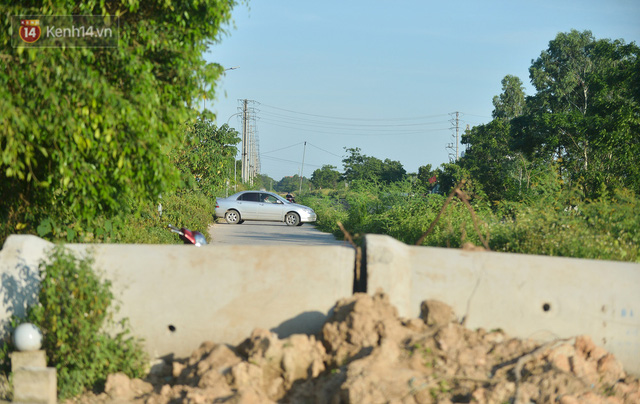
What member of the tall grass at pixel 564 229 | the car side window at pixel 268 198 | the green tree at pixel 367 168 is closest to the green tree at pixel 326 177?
the green tree at pixel 367 168

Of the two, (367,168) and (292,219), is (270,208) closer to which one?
(292,219)

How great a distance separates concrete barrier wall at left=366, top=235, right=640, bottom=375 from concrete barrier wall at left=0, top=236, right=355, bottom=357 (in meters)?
0.46

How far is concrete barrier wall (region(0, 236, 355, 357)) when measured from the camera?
575 cm

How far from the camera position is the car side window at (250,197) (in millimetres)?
32156

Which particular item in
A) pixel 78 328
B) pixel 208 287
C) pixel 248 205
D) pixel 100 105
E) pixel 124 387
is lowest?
pixel 124 387

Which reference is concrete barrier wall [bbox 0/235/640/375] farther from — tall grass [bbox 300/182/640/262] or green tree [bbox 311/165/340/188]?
green tree [bbox 311/165/340/188]

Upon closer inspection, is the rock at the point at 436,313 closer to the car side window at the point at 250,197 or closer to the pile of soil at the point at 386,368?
the pile of soil at the point at 386,368

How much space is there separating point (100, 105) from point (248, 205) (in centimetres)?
2553

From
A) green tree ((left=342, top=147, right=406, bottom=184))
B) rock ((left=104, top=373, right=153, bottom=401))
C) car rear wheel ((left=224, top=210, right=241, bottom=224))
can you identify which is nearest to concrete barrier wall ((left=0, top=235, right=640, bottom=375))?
rock ((left=104, top=373, right=153, bottom=401))

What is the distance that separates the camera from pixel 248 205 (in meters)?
31.9

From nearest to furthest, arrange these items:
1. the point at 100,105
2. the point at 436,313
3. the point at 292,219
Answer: the point at 436,313 < the point at 100,105 < the point at 292,219

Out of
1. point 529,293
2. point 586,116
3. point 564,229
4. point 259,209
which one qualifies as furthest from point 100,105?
point 586,116

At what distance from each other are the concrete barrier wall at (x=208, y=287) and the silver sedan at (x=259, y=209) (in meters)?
25.9

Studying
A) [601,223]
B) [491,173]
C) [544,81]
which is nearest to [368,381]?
[601,223]
